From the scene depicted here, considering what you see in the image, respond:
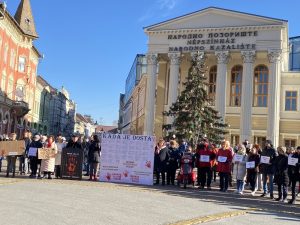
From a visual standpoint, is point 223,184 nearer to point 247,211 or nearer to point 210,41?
point 247,211

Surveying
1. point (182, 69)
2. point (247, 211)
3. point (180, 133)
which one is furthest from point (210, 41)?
point (247, 211)

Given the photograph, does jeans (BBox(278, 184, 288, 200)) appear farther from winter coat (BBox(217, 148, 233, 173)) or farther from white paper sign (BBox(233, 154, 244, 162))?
winter coat (BBox(217, 148, 233, 173))

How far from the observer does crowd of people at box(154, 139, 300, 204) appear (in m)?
15.3

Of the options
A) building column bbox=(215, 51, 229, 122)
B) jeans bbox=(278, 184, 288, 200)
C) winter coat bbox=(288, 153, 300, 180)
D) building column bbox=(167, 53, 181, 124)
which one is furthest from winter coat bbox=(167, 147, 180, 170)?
building column bbox=(167, 53, 181, 124)

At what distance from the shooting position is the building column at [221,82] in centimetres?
4691

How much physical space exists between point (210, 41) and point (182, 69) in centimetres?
589

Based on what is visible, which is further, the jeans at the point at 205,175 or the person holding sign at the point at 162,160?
the person holding sign at the point at 162,160

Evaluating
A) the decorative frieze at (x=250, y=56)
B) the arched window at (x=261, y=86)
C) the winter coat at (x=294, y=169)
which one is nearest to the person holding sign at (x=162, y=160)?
the winter coat at (x=294, y=169)

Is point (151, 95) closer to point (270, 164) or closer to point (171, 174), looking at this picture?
point (171, 174)

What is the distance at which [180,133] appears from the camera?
33000 mm

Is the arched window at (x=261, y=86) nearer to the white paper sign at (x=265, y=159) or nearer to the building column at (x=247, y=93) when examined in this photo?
the building column at (x=247, y=93)

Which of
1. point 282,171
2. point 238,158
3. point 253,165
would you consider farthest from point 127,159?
point 282,171

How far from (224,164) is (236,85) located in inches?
1358

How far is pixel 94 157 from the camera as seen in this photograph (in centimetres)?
1886
